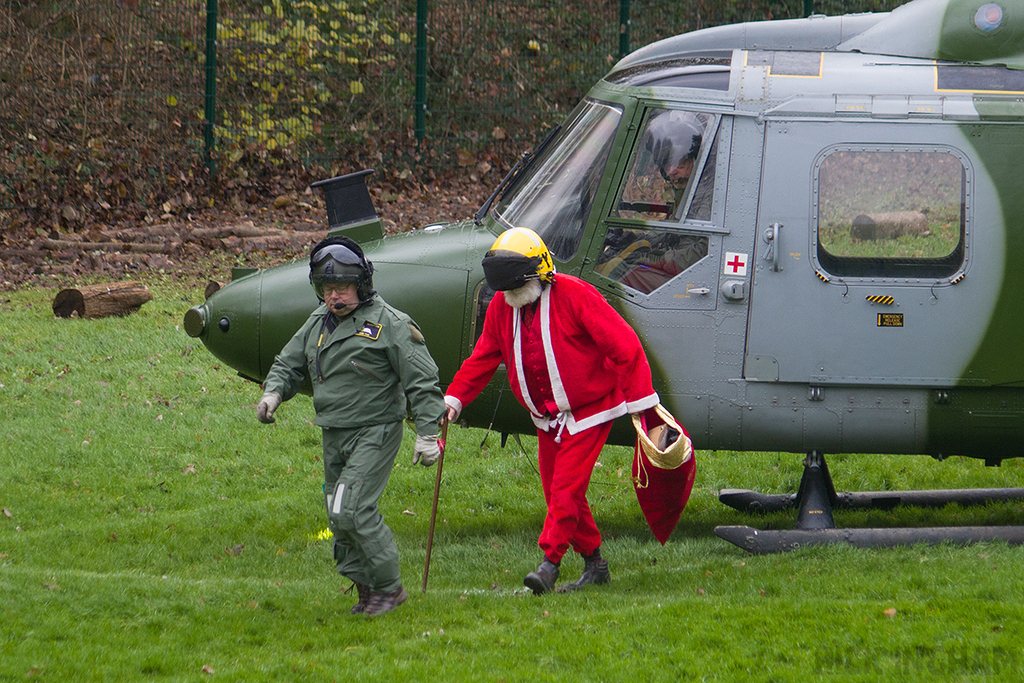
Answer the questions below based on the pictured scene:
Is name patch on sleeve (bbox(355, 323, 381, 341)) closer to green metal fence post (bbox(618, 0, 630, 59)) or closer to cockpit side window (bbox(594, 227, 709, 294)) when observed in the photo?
cockpit side window (bbox(594, 227, 709, 294))

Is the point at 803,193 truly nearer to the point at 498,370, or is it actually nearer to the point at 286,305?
the point at 498,370

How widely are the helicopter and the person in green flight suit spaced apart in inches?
41.8

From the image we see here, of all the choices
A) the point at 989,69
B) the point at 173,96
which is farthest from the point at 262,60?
the point at 989,69

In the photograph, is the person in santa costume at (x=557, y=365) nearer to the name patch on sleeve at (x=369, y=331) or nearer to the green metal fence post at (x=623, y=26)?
the name patch on sleeve at (x=369, y=331)

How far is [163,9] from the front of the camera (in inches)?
647

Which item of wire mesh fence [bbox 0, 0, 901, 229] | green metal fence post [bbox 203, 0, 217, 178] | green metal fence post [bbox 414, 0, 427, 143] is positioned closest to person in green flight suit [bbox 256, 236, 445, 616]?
wire mesh fence [bbox 0, 0, 901, 229]

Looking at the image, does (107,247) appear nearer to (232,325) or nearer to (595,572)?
(232,325)

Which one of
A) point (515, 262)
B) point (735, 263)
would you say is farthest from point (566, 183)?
point (515, 262)

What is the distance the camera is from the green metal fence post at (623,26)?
698 inches

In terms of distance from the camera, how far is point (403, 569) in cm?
685

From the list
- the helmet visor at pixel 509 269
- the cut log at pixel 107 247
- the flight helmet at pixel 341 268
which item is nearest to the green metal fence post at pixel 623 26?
the cut log at pixel 107 247

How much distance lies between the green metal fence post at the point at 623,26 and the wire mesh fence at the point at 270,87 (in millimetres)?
21

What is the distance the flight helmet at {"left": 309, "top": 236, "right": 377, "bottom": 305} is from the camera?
5664mm

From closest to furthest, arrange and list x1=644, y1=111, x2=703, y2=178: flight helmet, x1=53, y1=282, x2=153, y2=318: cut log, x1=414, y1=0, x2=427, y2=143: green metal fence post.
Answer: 1. x1=644, y1=111, x2=703, y2=178: flight helmet
2. x1=53, y1=282, x2=153, y2=318: cut log
3. x1=414, y1=0, x2=427, y2=143: green metal fence post
